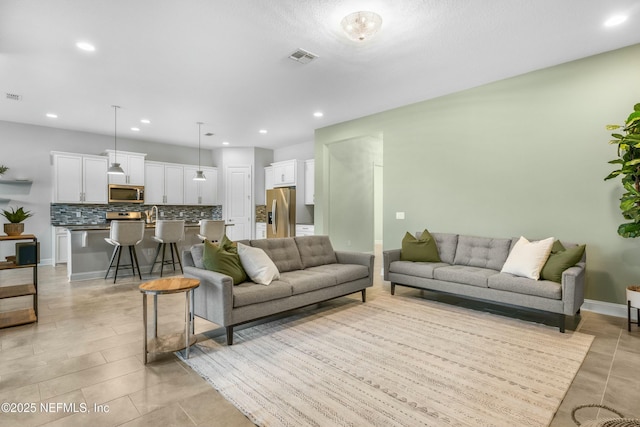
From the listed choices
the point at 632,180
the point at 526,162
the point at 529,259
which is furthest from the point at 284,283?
the point at 632,180

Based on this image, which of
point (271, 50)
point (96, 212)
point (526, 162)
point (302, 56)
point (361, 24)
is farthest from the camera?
point (96, 212)

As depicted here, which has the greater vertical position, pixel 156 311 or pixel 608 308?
pixel 156 311

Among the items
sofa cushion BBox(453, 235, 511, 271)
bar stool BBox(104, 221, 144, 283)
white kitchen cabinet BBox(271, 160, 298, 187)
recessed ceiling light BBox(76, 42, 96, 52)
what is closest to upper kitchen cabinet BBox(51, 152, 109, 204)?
bar stool BBox(104, 221, 144, 283)

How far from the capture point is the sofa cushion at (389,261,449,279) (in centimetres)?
420

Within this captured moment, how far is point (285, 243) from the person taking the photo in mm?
4043

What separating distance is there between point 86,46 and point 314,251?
3476mm

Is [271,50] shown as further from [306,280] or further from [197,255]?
[306,280]

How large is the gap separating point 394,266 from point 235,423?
10.4 feet

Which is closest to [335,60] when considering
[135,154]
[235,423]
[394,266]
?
[394,266]

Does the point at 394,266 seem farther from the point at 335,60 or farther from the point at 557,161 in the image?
the point at 335,60

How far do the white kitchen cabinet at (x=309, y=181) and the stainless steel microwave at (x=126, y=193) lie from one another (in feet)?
13.1

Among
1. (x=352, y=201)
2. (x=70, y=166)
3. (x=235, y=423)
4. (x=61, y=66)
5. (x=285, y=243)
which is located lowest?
(x=235, y=423)

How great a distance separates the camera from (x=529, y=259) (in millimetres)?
3537

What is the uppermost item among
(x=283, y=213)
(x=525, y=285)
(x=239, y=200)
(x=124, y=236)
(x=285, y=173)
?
(x=285, y=173)
